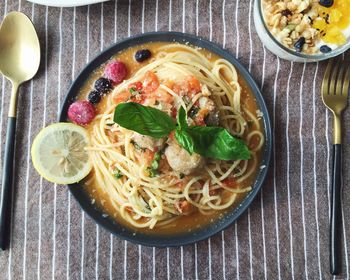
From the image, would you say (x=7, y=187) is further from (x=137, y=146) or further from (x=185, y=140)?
(x=185, y=140)

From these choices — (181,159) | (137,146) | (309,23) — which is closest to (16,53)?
(137,146)

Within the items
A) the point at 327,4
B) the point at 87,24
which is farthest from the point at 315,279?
the point at 87,24

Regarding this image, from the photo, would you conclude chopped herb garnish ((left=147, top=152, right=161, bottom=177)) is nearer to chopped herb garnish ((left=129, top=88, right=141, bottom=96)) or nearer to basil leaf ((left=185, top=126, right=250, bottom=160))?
basil leaf ((left=185, top=126, right=250, bottom=160))

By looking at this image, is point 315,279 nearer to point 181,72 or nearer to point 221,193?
point 221,193

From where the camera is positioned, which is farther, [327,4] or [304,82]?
[304,82]

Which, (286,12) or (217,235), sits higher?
(286,12)

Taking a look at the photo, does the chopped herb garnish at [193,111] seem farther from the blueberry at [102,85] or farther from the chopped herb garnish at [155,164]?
the blueberry at [102,85]

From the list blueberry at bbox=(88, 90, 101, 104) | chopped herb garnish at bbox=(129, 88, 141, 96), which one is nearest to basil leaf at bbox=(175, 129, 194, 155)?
chopped herb garnish at bbox=(129, 88, 141, 96)
